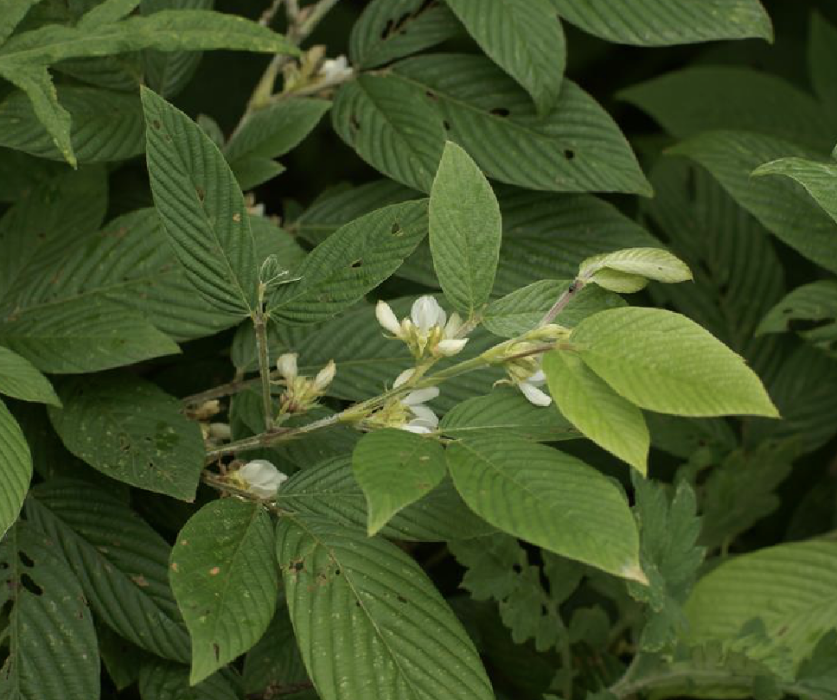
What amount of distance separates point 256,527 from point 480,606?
2.11ft

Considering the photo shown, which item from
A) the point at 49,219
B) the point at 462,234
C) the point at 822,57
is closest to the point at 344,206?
the point at 49,219

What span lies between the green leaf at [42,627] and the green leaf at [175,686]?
94 mm

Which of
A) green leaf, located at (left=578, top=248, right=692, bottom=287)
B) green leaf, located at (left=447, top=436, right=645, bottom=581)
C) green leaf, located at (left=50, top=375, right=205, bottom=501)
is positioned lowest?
green leaf, located at (left=50, top=375, right=205, bottom=501)

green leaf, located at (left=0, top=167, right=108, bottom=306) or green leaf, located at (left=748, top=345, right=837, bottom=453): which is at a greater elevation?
green leaf, located at (left=0, top=167, right=108, bottom=306)

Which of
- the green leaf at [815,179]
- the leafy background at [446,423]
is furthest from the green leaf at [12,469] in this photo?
the green leaf at [815,179]

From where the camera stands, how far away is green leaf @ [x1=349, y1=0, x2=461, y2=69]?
153 cm

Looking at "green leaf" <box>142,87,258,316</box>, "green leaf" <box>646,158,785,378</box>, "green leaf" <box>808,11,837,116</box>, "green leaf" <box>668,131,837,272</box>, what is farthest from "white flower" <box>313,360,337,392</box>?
"green leaf" <box>808,11,837,116</box>

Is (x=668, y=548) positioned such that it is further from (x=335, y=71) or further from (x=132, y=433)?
(x=335, y=71)

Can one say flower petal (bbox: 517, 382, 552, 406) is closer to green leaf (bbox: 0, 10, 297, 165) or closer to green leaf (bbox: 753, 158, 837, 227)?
green leaf (bbox: 753, 158, 837, 227)

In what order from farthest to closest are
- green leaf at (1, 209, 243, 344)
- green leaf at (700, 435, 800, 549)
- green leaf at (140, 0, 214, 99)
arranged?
green leaf at (700, 435, 800, 549), green leaf at (140, 0, 214, 99), green leaf at (1, 209, 243, 344)

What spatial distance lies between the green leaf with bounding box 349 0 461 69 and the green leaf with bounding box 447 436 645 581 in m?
0.78

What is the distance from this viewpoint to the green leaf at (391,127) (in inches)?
56.7

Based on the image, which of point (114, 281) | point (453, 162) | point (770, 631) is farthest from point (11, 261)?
point (770, 631)

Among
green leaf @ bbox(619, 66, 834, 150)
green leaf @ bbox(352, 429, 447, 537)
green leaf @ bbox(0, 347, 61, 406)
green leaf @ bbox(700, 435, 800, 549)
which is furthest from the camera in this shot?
green leaf @ bbox(619, 66, 834, 150)
